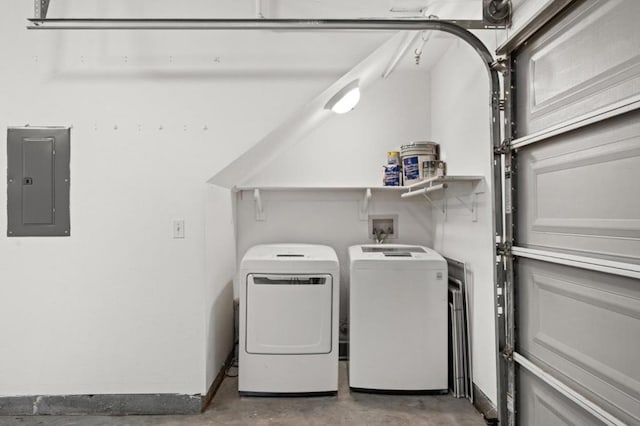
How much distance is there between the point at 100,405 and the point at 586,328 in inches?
99.6

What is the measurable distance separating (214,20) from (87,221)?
4.51 ft

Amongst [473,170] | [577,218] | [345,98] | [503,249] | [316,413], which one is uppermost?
[345,98]

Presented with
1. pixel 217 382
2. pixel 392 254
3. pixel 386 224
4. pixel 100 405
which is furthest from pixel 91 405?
pixel 386 224

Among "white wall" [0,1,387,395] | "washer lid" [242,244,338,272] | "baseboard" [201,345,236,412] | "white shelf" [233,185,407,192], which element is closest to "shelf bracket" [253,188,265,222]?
"white shelf" [233,185,407,192]

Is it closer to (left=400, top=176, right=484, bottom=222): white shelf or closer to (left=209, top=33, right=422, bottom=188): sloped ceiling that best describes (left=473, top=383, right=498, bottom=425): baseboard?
(left=400, top=176, right=484, bottom=222): white shelf

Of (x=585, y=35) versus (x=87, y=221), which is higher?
(x=585, y=35)

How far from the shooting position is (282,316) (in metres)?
2.53

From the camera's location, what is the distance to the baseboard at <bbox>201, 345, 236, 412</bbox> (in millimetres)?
2402

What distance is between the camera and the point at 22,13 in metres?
2.38

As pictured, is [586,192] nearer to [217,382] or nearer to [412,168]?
[412,168]

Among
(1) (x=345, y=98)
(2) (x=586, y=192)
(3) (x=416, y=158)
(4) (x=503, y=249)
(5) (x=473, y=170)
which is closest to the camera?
(2) (x=586, y=192)

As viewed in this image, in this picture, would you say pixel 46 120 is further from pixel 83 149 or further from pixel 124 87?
pixel 124 87

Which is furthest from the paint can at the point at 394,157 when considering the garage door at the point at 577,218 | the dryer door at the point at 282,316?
the garage door at the point at 577,218

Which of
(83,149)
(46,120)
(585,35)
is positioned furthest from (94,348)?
(585,35)
